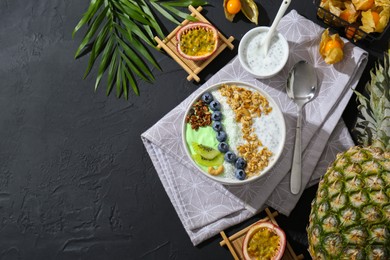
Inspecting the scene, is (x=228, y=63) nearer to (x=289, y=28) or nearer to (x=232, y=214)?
(x=289, y=28)

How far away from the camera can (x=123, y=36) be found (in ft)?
9.98

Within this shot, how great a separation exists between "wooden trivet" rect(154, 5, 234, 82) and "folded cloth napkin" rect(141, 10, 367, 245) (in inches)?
Answer: 3.7

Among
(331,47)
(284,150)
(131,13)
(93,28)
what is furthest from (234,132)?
(93,28)

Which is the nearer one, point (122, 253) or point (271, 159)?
point (271, 159)

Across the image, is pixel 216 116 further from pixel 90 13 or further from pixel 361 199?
pixel 90 13

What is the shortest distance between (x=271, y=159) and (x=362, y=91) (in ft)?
2.32

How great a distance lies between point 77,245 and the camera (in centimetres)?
294

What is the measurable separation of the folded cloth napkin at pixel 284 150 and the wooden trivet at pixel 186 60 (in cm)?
9

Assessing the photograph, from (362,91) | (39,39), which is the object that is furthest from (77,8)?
(362,91)

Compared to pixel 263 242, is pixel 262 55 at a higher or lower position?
higher

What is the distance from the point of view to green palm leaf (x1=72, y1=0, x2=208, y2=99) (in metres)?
2.98

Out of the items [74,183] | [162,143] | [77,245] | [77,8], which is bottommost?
[77,245]

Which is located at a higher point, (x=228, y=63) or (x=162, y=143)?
(x=228, y=63)

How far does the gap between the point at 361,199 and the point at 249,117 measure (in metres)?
0.75
